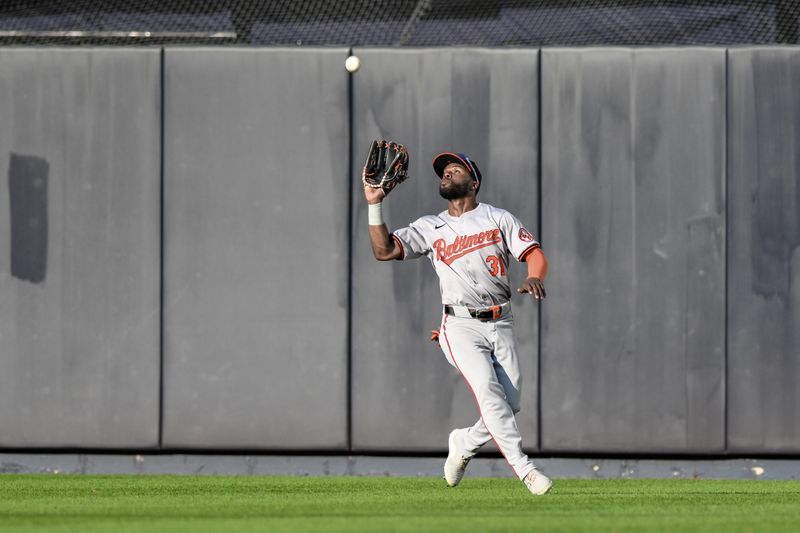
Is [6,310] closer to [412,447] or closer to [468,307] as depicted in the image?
[412,447]

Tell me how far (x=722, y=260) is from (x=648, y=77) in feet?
4.80

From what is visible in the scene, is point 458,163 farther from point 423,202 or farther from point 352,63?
point 352,63

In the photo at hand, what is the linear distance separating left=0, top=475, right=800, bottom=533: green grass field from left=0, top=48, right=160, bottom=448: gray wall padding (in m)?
0.66

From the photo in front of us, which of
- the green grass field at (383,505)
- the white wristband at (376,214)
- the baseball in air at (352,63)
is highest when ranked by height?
the baseball in air at (352,63)

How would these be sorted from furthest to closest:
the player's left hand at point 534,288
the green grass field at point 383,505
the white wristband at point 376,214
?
the white wristband at point 376,214 < the player's left hand at point 534,288 < the green grass field at point 383,505

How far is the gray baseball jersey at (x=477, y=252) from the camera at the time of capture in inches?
277

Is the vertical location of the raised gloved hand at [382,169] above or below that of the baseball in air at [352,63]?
below

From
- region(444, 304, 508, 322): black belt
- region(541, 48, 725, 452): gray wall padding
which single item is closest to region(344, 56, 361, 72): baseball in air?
region(541, 48, 725, 452): gray wall padding

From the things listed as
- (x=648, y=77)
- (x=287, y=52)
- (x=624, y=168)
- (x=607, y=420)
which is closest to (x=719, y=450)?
(x=607, y=420)

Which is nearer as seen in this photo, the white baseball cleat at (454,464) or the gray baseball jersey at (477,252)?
the gray baseball jersey at (477,252)

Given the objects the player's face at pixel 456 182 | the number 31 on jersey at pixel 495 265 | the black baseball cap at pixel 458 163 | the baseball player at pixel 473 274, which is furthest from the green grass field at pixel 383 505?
the black baseball cap at pixel 458 163

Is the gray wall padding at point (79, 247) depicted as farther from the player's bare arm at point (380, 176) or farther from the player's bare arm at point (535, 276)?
the player's bare arm at point (535, 276)

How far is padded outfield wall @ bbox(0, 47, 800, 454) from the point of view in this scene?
9.55m

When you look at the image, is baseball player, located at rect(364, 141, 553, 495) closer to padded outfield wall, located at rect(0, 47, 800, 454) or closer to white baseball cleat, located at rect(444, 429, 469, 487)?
white baseball cleat, located at rect(444, 429, 469, 487)
